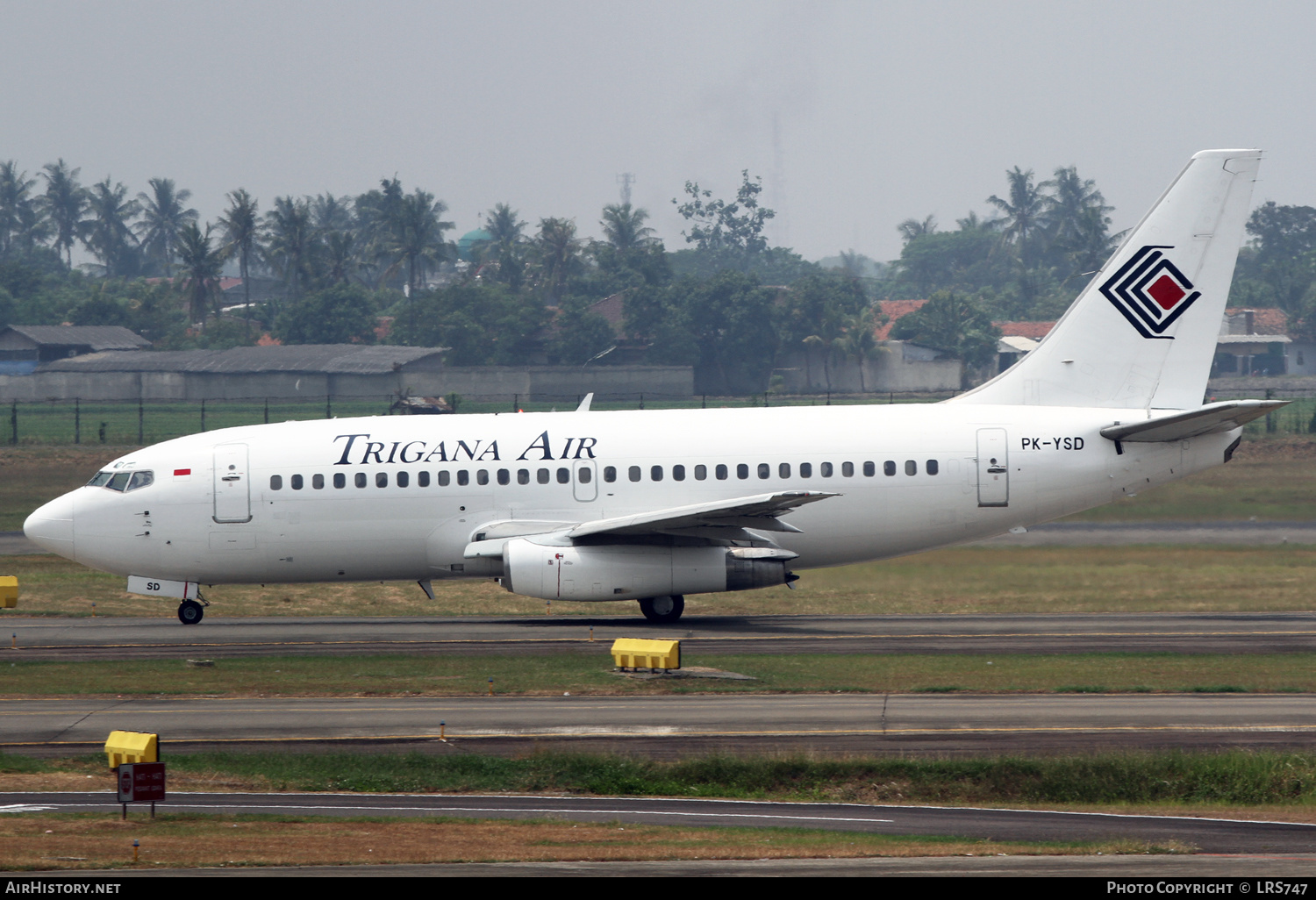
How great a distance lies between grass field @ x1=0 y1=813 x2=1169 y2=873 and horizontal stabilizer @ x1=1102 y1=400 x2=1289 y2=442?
1891 cm

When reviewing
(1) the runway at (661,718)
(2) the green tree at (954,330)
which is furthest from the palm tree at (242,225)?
(1) the runway at (661,718)

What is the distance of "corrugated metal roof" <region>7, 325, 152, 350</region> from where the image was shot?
122 m

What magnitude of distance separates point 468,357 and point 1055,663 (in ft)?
317

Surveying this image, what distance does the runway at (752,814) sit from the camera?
18.5 meters

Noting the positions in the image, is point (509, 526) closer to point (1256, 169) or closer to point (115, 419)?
point (1256, 169)

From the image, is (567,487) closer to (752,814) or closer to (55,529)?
(55,529)

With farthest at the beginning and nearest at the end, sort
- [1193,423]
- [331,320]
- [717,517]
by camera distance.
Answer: [331,320] → [1193,423] → [717,517]

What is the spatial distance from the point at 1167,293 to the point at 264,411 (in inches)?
2448

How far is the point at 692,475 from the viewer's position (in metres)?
36.6

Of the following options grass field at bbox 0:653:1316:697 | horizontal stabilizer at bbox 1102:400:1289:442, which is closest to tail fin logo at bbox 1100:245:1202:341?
horizontal stabilizer at bbox 1102:400:1289:442

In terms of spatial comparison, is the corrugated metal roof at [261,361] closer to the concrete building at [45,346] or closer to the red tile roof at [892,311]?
the concrete building at [45,346]

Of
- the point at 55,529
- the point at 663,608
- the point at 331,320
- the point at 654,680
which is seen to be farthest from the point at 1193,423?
the point at 331,320

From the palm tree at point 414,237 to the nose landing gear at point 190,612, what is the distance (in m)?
126

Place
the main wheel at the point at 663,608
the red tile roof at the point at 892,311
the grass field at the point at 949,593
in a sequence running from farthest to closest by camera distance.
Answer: the red tile roof at the point at 892,311
the grass field at the point at 949,593
the main wheel at the point at 663,608
